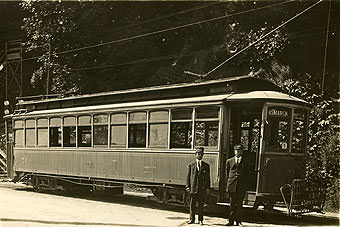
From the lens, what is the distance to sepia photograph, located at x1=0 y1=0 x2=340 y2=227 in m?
11.0

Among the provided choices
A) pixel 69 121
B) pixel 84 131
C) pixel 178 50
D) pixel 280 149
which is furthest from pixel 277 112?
pixel 178 50

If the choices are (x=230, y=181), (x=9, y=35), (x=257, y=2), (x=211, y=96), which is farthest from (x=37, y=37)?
(x=230, y=181)

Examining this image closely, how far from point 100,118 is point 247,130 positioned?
5.00 m

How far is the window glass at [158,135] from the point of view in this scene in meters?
12.7

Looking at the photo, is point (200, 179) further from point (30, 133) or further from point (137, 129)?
point (30, 133)

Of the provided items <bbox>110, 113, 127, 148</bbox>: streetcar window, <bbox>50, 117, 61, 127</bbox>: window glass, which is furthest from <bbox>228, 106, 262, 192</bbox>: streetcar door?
<bbox>50, 117, 61, 127</bbox>: window glass

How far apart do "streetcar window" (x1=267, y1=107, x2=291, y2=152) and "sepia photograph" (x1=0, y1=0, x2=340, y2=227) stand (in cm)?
3

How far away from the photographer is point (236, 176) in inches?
401

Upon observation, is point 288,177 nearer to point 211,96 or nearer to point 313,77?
point 211,96

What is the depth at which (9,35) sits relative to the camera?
33.8m

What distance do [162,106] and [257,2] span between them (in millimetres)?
8901

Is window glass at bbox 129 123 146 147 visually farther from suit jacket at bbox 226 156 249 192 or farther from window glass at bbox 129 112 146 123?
suit jacket at bbox 226 156 249 192

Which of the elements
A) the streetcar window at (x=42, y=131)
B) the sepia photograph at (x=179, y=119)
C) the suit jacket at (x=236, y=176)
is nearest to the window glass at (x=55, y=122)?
the sepia photograph at (x=179, y=119)

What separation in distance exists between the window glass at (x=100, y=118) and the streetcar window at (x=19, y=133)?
5.10 m
